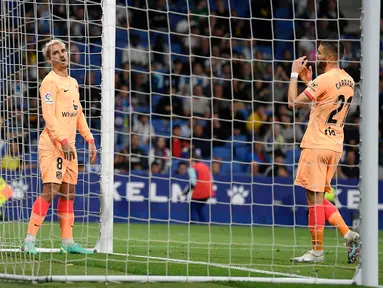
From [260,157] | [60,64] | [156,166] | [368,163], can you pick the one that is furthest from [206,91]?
[368,163]

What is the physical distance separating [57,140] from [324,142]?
102 inches

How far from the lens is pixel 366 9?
7.77 m

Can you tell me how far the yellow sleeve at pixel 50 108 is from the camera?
31.2ft

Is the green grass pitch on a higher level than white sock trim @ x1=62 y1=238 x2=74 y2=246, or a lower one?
lower

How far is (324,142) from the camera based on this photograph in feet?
31.6

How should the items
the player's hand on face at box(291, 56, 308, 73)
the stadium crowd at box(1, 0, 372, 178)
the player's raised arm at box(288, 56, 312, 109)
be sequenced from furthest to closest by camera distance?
1. the stadium crowd at box(1, 0, 372, 178)
2. the player's hand on face at box(291, 56, 308, 73)
3. the player's raised arm at box(288, 56, 312, 109)

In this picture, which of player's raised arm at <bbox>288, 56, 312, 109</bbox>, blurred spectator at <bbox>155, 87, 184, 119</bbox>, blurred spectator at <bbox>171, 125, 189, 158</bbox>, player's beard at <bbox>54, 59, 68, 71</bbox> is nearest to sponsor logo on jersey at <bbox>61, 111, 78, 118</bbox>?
player's beard at <bbox>54, 59, 68, 71</bbox>

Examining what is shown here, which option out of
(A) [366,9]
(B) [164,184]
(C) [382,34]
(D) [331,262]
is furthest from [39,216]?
(C) [382,34]

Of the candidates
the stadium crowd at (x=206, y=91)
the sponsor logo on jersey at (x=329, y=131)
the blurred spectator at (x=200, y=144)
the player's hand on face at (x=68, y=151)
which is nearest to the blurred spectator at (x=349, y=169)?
the stadium crowd at (x=206, y=91)

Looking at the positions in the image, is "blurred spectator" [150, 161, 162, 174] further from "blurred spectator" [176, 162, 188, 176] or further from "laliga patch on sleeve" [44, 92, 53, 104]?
"laliga patch on sleeve" [44, 92, 53, 104]

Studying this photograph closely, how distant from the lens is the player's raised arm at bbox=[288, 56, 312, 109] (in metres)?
9.25

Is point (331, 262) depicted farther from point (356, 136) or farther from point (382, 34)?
point (382, 34)

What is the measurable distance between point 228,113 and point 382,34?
195 inches

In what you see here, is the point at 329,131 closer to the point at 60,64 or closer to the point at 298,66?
the point at 298,66
